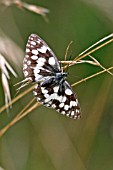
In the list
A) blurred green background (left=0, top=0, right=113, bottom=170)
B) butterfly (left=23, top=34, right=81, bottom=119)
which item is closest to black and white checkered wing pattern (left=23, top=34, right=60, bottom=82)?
butterfly (left=23, top=34, right=81, bottom=119)

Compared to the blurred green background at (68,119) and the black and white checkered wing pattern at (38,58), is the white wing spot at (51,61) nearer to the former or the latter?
the black and white checkered wing pattern at (38,58)

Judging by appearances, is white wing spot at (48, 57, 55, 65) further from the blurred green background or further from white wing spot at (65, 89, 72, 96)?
the blurred green background

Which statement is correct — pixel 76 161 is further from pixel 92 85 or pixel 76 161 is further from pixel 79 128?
pixel 92 85

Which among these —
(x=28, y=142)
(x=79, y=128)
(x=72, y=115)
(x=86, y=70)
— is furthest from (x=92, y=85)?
(x=72, y=115)

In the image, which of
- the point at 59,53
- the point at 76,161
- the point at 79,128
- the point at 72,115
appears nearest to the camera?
the point at 72,115

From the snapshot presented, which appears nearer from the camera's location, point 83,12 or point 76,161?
point 76,161

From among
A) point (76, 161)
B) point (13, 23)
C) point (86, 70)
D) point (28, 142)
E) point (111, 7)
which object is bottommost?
point (76, 161)

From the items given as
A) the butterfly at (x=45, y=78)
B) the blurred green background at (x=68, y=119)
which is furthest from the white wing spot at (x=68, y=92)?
the blurred green background at (x=68, y=119)
